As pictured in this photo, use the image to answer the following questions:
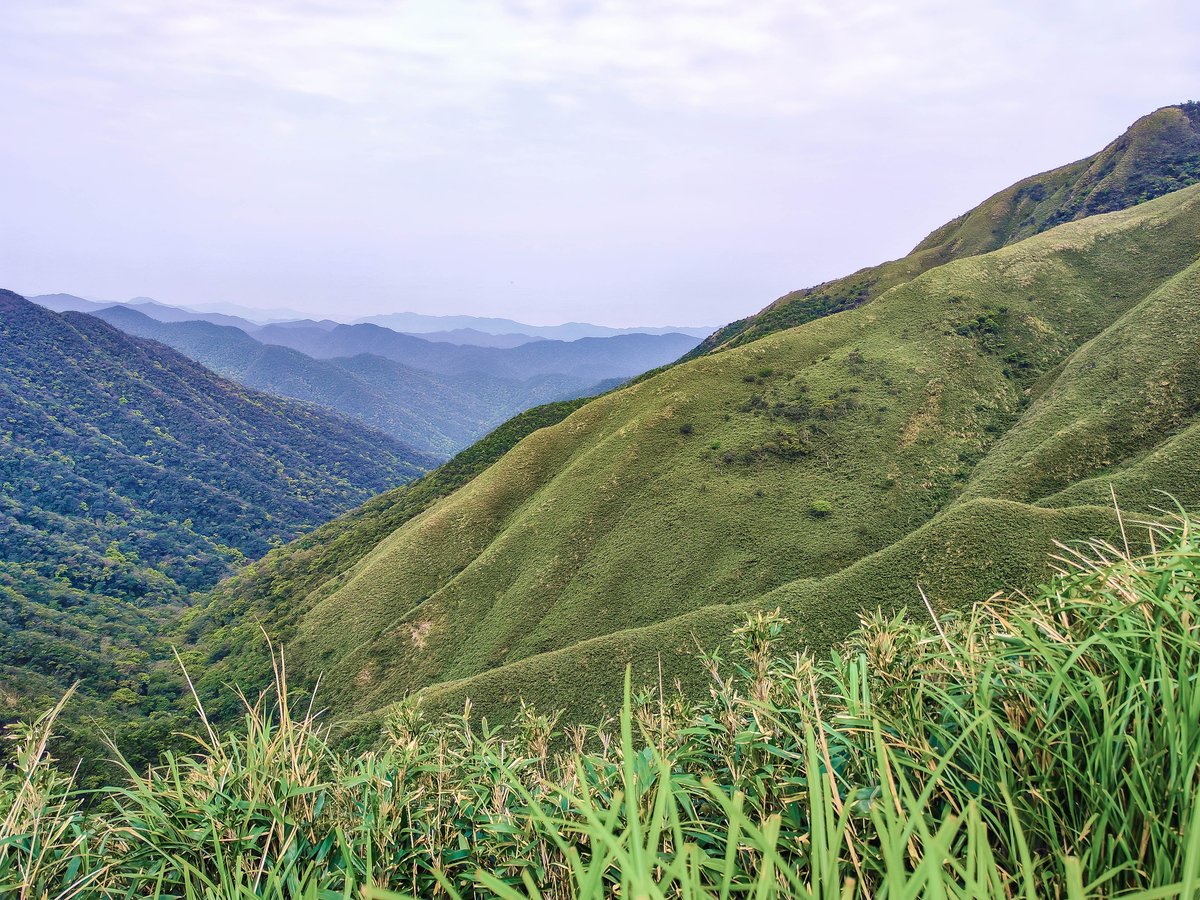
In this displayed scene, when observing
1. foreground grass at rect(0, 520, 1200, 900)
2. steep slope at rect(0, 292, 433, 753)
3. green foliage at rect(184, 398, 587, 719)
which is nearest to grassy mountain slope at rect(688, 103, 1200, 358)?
green foliage at rect(184, 398, 587, 719)

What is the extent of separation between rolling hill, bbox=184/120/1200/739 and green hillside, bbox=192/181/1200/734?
260mm

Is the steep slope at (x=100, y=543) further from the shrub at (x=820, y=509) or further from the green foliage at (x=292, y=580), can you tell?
the shrub at (x=820, y=509)

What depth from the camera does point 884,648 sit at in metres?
5.19

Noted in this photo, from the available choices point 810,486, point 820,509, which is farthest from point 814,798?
point 810,486

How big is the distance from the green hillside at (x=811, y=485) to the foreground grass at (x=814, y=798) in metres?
37.3

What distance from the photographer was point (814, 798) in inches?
88.6

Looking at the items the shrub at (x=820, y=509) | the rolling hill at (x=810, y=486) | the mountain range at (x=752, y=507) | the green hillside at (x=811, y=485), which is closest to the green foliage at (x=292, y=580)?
the mountain range at (x=752, y=507)

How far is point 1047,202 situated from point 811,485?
124m

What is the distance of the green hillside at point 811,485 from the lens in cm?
4372

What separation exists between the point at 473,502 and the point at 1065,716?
83797 millimetres

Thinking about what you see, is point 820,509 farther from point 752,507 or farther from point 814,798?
point 814,798

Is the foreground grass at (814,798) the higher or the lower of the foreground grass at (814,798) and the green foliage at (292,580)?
the higher

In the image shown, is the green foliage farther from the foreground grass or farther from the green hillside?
the foreground grass

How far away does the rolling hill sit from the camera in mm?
43656
